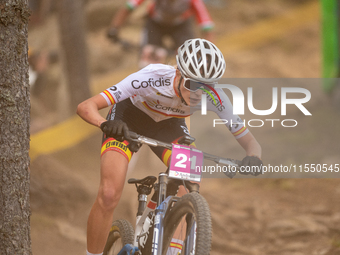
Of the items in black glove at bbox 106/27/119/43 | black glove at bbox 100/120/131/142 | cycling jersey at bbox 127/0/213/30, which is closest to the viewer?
black glove at bbox 100/120/131/142

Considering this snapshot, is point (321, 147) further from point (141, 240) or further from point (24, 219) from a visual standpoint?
point (24, 219)

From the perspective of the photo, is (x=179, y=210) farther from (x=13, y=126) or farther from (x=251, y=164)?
(x=13, y=126)

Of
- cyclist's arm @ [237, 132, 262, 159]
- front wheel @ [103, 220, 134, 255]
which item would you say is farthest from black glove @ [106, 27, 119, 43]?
cyclist's arm @ [237, 132, 262, 159]

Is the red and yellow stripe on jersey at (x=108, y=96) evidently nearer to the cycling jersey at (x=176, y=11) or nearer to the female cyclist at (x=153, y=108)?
the female cyclist at (x=153, y=108)

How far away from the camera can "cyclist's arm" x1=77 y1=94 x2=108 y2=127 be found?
304cm

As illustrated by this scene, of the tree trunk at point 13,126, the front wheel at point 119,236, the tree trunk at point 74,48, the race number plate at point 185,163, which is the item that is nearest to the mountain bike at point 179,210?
the race number plate at point 185,163

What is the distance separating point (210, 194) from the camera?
298 inches

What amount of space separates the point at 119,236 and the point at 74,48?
5.70m

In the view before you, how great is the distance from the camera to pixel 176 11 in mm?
7680

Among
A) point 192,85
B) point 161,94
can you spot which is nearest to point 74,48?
point 161,94

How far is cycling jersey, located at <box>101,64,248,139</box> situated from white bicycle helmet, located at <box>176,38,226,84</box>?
27 centimetres

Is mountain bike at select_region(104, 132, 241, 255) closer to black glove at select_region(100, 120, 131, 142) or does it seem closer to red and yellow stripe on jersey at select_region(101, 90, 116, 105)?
black glove at select_region(100, 120, 131, 142)

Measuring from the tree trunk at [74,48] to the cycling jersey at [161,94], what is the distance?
547cm

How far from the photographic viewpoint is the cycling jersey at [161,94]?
11.1ft
